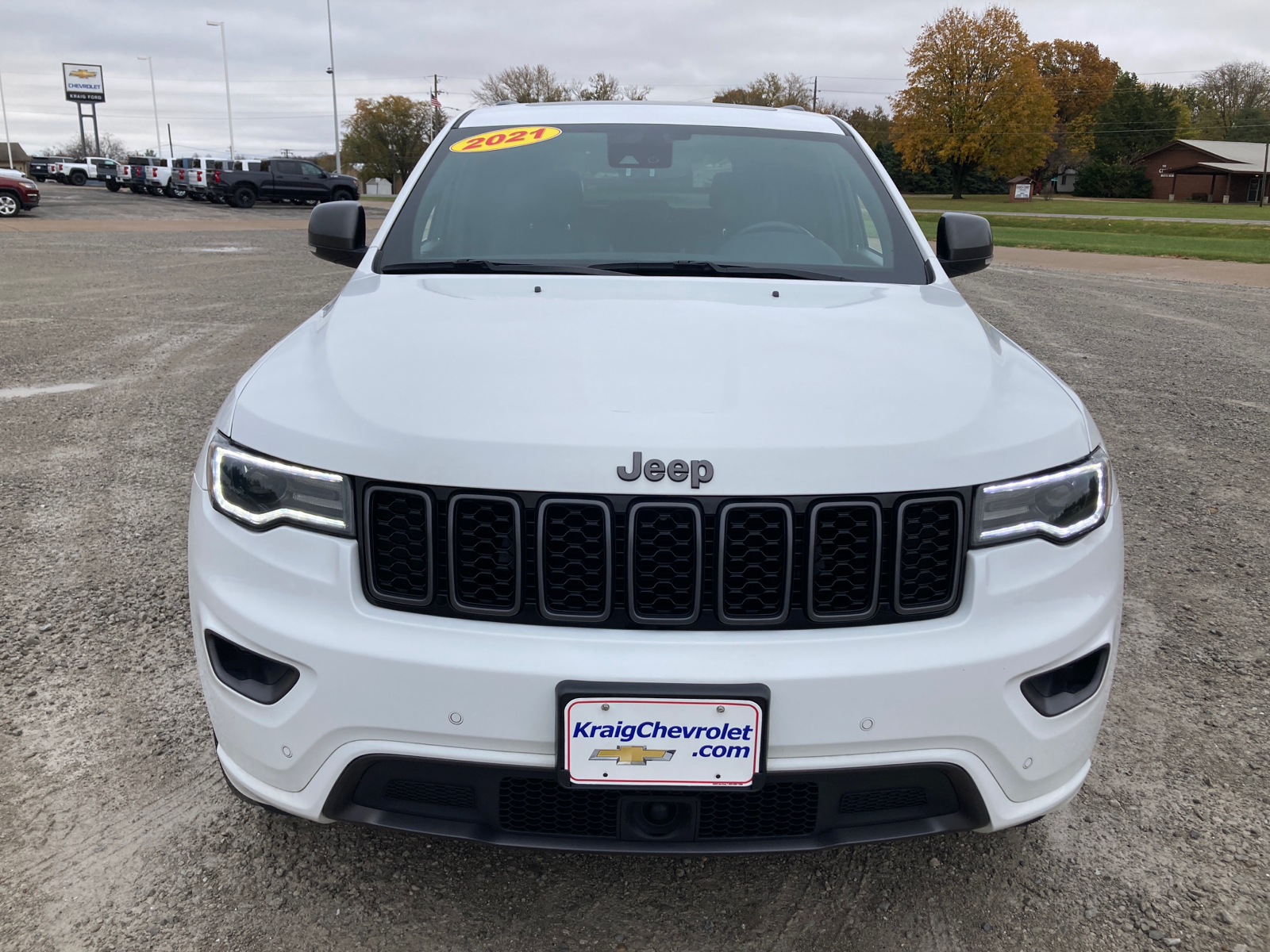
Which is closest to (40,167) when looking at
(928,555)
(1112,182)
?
(928,555)

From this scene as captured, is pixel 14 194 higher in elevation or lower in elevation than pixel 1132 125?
lower

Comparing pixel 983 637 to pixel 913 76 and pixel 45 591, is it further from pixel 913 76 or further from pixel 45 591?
pixel 913 76

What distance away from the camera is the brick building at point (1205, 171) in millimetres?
78062

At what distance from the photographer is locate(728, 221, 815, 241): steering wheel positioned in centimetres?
300

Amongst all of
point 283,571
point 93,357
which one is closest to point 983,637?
point 283,571

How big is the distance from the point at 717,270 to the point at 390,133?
61.8m

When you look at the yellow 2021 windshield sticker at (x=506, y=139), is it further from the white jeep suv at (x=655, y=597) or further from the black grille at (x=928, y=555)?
the black grille at (x=928, y=555)

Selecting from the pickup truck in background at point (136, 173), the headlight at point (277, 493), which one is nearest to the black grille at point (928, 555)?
the headlight at point (277, 493)

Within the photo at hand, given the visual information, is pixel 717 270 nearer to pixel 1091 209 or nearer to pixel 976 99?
pixel 1091 209

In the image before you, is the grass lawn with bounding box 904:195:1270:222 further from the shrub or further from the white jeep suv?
the white jeep suv

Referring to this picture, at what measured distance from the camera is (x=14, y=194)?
83.6 feet

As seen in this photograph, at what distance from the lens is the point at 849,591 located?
5.85ft

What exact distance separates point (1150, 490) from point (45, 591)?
5042mm

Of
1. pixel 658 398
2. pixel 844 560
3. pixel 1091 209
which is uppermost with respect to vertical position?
pixel 1091 209
